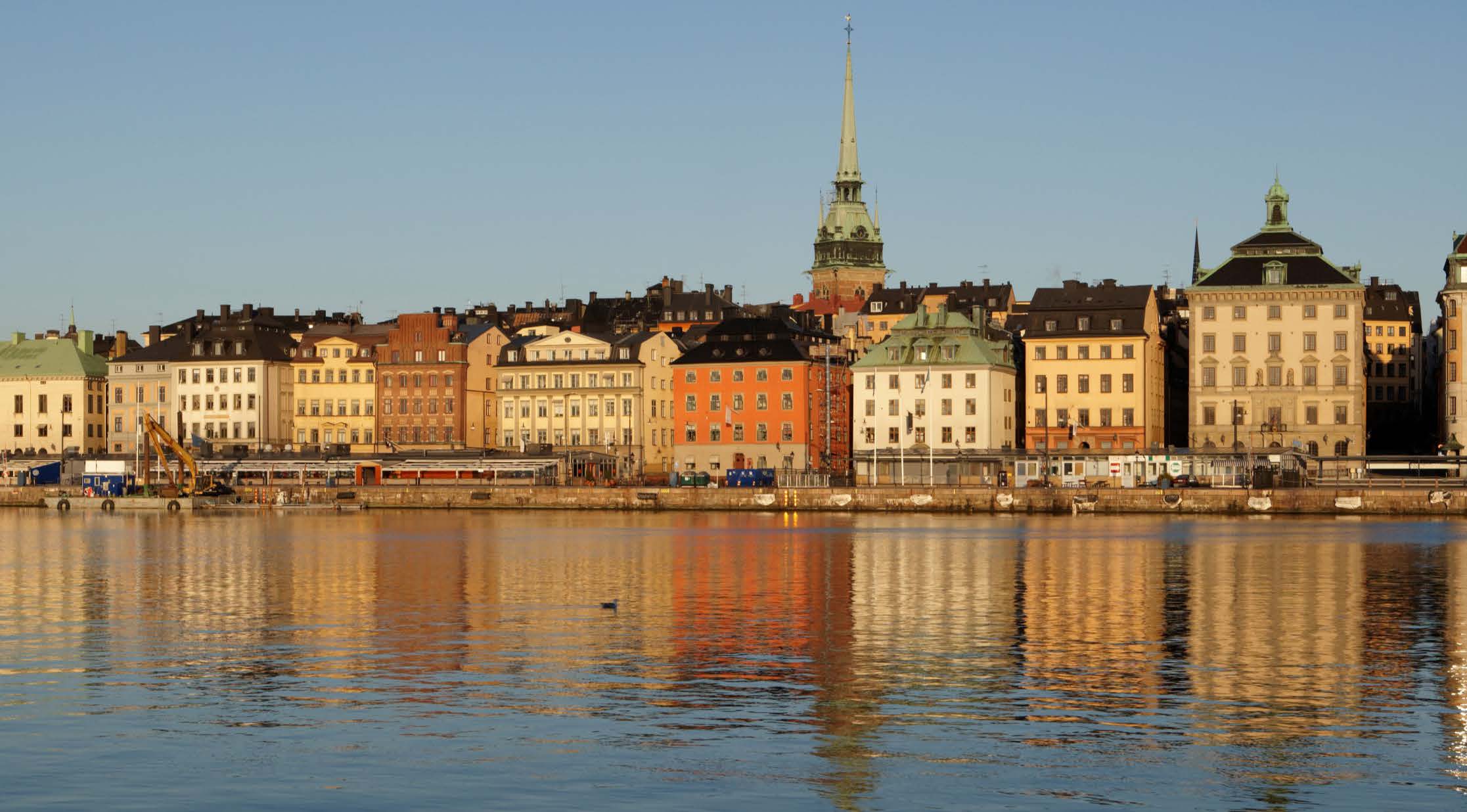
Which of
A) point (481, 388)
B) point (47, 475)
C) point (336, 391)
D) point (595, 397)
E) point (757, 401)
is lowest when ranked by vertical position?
point (47, 475)

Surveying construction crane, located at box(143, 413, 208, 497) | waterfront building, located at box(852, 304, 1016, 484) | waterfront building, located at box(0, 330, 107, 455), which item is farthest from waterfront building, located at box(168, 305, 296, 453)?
waterfront building, located at box(852, 304, 1016, 484)

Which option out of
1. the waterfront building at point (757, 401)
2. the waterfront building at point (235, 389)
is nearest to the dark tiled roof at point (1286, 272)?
the waterfront building at point (757, 401)

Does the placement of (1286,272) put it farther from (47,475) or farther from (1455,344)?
(47,475)

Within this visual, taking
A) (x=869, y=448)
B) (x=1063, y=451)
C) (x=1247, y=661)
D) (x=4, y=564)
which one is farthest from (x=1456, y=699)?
(x=869, y=448)

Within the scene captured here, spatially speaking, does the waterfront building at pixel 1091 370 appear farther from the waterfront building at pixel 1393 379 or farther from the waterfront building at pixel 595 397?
the waterfront building at pixel 1393 379

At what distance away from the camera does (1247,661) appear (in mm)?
39688

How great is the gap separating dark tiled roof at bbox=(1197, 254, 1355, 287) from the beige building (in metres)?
63.7

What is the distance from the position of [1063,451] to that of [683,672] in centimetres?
10306

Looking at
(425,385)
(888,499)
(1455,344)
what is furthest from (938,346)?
(425,385)

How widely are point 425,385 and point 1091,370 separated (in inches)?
2342

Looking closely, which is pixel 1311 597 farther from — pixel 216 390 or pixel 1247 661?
pixel 216 390

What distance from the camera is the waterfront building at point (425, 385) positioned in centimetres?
16888

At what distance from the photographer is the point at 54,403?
18150 cm

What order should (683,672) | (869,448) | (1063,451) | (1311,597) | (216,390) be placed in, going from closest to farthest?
(683,672) < (1311,597) < (1063,451) < (869,448) < (216,390)
